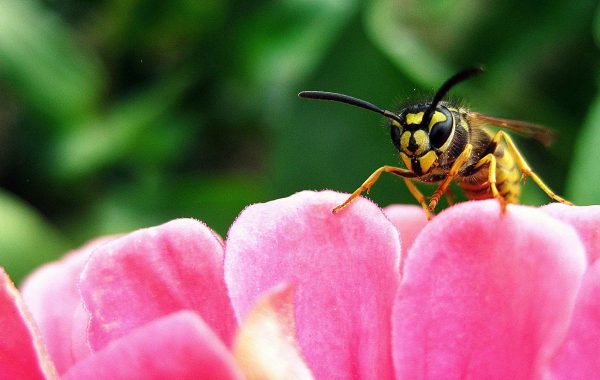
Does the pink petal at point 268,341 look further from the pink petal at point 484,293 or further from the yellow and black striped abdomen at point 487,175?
the yellow and black striped abdomen at point 487,175

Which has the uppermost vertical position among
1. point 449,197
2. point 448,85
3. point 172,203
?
point 448,85

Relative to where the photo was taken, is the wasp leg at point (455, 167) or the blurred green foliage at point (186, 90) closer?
the wasp leg at point (455, 167)

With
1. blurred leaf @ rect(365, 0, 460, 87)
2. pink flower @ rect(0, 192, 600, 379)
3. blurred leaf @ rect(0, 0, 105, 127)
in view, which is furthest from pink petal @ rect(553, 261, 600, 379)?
blurred leaf @ rect(0, 0, 105, 127)

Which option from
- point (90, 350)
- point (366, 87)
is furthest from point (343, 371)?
point (366, 87)

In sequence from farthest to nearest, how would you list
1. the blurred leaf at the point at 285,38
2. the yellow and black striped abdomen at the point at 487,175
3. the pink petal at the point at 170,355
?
1. the blurred leaf at the point at 285,38
2. the yellow and black striped abdomen at the point at 487,175
3. the pink petal at the point at 170,355

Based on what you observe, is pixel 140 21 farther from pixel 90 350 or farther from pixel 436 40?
pixel 90 350

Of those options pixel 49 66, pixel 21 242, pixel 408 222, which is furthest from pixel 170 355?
pixel 49 66

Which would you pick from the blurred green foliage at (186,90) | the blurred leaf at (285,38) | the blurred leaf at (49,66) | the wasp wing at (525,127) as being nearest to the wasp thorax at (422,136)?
the wasp wing at (525,127)

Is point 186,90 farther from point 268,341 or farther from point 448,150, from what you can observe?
point 268,341
